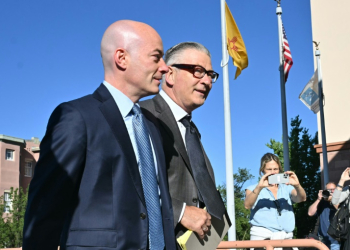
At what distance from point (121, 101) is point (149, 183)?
0.41 meters

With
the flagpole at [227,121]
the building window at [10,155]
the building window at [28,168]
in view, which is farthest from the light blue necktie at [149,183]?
the building window at [28,168]

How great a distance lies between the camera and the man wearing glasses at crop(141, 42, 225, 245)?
2979 millimetres

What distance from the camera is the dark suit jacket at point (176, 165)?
3078 mm

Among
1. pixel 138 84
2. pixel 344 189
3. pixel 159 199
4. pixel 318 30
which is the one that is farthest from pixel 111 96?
pixel 318 30

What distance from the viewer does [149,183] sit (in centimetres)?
262

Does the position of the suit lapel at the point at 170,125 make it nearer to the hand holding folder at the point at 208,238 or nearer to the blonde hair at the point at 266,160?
the hand holding folder at the point at 208,238

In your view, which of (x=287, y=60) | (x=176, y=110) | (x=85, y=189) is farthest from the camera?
(x=287, y=60)


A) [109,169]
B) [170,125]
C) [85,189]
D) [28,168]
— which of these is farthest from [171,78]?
[28,168]

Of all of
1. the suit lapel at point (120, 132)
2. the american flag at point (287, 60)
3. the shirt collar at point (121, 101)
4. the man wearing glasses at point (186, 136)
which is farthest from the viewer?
the american flag at point (287, 60)

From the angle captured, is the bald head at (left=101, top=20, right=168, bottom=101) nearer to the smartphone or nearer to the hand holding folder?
the hand holding folder

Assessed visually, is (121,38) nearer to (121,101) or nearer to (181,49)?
(121,101)

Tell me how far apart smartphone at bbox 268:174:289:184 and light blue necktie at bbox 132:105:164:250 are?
12.8 feet

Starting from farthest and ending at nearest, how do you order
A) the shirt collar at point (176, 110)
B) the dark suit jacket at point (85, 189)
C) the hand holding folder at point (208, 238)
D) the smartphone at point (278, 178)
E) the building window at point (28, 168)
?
the building window at point (28, 168) < the smartphone at point (278, 178) < the shirt collar at point (176, 110) < the hand holding folder at point (208, 238) < the dark suit jacket at point (85, 189)

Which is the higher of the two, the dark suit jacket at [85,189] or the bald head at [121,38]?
the bald head at [121,38]
